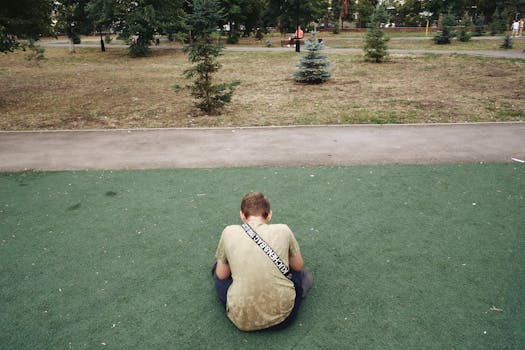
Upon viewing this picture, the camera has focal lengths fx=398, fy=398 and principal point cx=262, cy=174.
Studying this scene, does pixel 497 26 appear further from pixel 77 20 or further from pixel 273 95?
pixel 77 20

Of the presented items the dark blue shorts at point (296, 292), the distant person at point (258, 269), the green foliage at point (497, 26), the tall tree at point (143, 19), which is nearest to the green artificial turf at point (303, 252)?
the dark blue shorts at point (296, 292)

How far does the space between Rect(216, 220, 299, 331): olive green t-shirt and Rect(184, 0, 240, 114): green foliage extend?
8.26 meters

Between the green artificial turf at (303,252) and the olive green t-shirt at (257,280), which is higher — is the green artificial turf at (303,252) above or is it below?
below

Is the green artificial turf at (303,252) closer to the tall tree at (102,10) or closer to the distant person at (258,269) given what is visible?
the distant person at (258,269)

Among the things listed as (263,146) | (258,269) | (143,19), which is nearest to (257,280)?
(258,269)

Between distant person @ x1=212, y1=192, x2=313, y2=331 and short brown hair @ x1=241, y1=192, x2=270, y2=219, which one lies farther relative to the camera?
short brown hair @ x1=241, y1=192, x2=270, y2=219

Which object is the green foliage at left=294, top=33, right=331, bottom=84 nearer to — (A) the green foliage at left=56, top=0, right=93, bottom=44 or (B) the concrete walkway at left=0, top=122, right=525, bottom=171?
(B) the concrete walkway at left=0, top=122, right=525, bottom=171

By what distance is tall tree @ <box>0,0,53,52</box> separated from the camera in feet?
41.0

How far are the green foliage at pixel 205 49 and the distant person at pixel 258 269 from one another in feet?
26.6

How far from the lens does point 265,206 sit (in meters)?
3.54

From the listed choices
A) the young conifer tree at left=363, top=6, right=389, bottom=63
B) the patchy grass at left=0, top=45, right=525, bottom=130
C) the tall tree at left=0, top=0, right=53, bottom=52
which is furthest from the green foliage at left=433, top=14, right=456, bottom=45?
the tall tree at left=0, top=0, right=53, bottom=52

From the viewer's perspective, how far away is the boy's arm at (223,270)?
366 centimetres

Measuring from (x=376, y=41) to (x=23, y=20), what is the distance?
1673cm

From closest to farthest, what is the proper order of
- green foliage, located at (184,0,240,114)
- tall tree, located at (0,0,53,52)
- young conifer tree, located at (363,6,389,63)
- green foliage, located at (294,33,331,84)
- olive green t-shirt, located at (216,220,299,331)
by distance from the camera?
olive green t-shirt, located at (216,220,299,331), green foliage, located at (184,0,240,114), tall tree, located at (0,0,53,52), green foliage, located at (294,33,331,84), young conifer tree, located at (363,6,389,63)
